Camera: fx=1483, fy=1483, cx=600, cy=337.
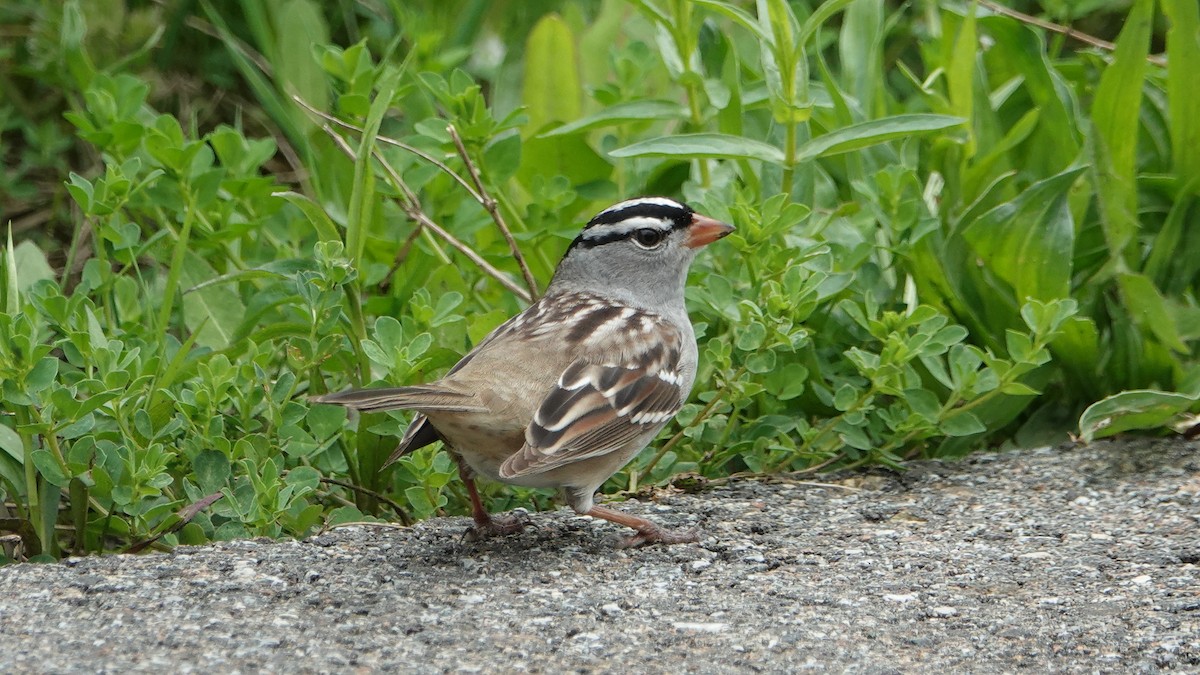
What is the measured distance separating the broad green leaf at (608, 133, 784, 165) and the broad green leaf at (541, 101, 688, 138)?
0.43 m

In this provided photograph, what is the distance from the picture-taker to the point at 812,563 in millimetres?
4395

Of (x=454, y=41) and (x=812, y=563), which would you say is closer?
(x=812, y=563)

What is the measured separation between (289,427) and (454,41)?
3986 mm

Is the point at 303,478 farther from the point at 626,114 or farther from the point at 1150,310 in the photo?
the point at 1150,310

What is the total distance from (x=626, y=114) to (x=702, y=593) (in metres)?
2.40

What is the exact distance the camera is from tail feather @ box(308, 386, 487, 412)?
3.96m

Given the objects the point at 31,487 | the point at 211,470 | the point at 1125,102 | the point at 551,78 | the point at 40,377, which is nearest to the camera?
the point at 40,377

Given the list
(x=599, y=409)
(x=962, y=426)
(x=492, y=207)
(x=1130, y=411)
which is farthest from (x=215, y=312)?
(x=1130, y=411)

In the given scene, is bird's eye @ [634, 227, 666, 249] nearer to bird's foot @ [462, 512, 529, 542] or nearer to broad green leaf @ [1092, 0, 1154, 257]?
bird's foot @ [462, 512, 529, 542]

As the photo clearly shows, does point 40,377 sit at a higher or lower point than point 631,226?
lower

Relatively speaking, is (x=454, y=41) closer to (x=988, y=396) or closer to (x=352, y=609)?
(x=988, y=396)

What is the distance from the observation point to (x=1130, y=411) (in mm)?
5211

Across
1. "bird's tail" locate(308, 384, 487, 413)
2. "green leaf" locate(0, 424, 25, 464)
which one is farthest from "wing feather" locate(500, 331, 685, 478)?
"green leaf" locate(0, 424, 25, 464)

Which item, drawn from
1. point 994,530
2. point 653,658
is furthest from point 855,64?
point 653,658
